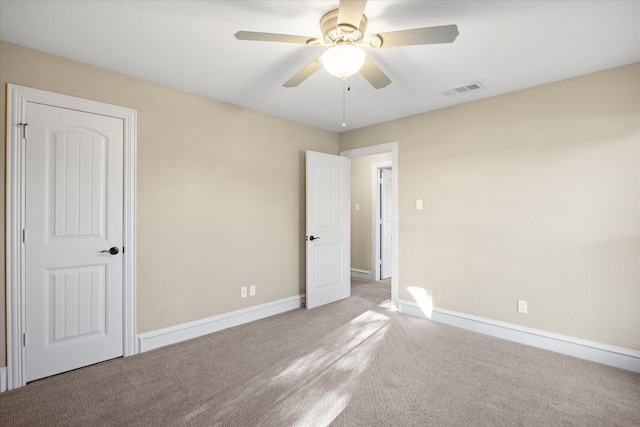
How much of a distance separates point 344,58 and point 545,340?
310 cm

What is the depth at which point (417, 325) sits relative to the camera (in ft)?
11.5

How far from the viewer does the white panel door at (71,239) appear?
7.61 feet

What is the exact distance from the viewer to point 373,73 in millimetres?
2027

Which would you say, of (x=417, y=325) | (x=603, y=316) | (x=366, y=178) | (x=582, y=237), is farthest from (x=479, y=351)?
(x=366, y=178)

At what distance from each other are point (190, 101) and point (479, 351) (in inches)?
146

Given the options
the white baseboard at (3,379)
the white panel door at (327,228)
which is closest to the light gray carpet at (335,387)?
the white baseboard at (3,379)

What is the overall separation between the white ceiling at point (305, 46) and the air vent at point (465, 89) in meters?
0.07

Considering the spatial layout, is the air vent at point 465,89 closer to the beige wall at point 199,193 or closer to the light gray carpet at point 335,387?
the beige wall at point 199,193

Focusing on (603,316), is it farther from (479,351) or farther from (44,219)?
(44,219)

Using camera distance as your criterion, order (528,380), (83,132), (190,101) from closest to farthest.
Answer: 1. (528,380)
2. (83,132)
3. (190,101)

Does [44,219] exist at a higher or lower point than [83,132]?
lower

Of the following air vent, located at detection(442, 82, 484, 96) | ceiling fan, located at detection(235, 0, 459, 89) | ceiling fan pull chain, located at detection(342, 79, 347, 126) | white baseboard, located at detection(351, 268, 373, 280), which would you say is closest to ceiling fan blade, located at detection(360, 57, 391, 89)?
ceiling fan, located at detection(235, 0, 459, 89)

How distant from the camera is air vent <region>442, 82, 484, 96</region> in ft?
9.68

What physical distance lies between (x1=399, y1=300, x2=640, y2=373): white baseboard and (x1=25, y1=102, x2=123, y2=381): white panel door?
333cm
